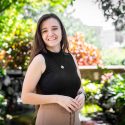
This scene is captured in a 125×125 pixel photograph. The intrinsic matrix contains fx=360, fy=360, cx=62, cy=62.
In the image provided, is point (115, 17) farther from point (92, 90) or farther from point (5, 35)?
point (5, 35)

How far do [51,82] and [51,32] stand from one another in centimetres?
34

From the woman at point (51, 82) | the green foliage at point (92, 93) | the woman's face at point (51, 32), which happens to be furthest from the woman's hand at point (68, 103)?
the green foliage at point (92, 93)

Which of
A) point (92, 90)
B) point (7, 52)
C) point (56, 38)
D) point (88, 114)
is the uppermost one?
point (56, 38)

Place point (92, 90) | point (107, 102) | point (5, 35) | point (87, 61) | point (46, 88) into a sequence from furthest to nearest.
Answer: point (87, 61) → point (5, 35) → point (92, 90) → point (107, 102) → point (46, 88)

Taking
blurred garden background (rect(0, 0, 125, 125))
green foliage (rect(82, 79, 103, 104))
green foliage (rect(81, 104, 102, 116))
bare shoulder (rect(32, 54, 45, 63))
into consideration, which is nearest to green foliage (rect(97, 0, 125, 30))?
blurred garden background (rect(0, 0, 125, 125))

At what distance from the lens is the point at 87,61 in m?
10.5

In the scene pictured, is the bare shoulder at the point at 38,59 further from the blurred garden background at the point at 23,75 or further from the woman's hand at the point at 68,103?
the blurred garden background at the point at 23,75

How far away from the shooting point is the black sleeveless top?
7.66 ft

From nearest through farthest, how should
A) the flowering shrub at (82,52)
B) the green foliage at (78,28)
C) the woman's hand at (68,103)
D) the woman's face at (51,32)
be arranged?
the woman's hand at (68,103) < the woman's face at (51,32) < the flowering shrub at (82,52) < the green foliage at (78,28)

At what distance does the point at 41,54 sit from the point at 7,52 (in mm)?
5863

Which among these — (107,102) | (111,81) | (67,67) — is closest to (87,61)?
(111,81)

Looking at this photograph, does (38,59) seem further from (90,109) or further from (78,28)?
(78,28)

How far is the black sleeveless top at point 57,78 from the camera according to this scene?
7.66 ft

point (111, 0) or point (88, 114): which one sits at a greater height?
point (111, 0)
